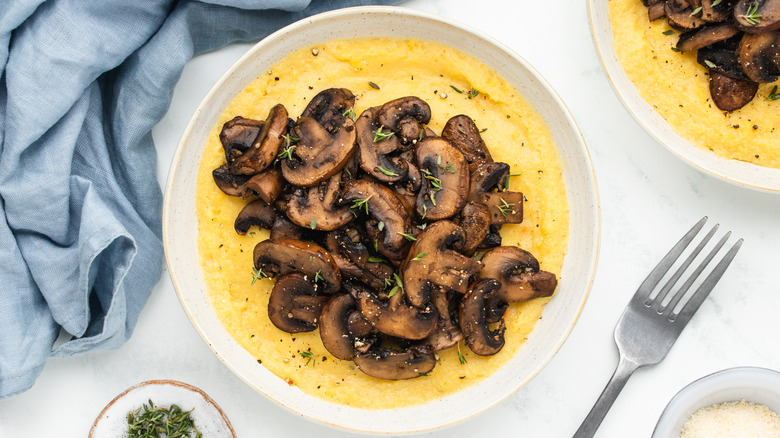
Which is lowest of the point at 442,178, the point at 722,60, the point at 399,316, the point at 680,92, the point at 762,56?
the point at 399,316

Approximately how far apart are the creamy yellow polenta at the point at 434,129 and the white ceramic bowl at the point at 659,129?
0.54 m

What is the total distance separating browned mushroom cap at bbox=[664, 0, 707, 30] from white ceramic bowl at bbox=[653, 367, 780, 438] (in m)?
2.01

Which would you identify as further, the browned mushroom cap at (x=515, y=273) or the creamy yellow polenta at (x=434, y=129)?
the creamy yellow polenta at (x=434, y=129)

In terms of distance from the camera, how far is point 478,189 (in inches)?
125

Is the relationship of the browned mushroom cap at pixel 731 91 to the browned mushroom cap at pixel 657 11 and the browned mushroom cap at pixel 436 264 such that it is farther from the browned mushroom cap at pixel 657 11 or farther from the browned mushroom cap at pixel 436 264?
the browned mushroom cap at pixel 436 264

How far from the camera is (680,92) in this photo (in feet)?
11.7

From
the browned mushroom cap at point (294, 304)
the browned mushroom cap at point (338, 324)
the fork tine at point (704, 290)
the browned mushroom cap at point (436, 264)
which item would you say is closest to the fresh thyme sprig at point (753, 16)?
the fork tine at point (704, 290)

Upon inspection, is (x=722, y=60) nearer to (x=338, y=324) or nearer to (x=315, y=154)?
(x=315, y=154)

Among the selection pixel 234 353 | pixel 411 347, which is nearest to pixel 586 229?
pixel 411 347

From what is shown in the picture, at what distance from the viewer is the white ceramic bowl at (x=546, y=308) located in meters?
3.24

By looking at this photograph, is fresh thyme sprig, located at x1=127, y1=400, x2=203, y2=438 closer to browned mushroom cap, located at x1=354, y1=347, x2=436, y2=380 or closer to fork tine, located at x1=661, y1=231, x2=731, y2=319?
browned mushroom cap, located at x1=354, y1=347, x2=436, y2=380

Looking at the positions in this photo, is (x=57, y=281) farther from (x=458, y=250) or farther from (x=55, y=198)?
(x=458, y=250)

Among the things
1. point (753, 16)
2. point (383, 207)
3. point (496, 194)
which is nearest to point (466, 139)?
point (496, 194)

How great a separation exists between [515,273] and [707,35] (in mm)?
1725
